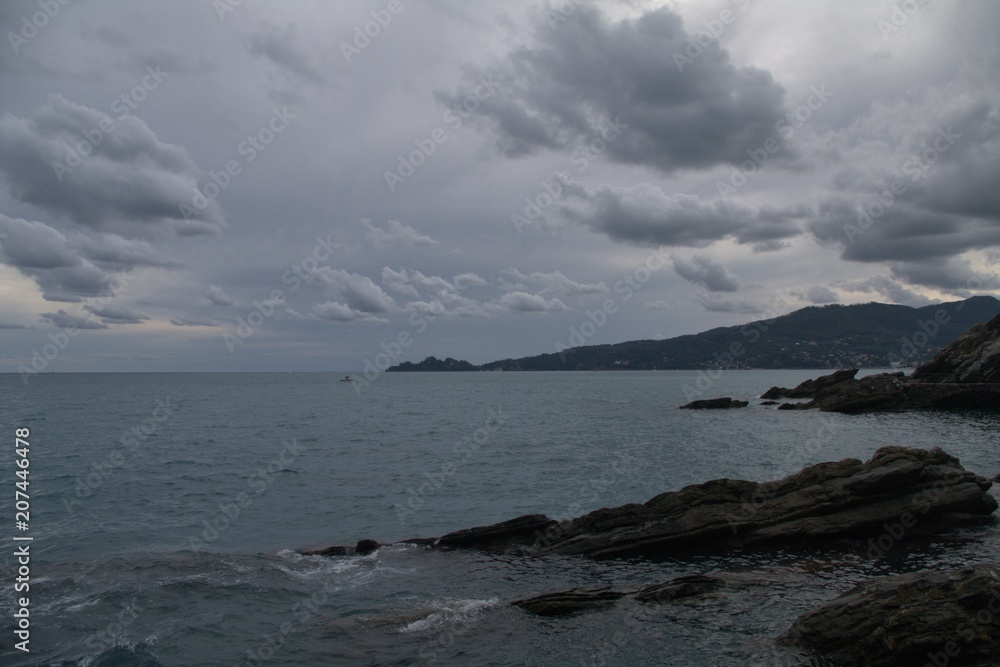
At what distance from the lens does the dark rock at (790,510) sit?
24.9 m

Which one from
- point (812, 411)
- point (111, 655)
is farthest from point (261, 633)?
point (812, 411)

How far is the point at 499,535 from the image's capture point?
2741 cm

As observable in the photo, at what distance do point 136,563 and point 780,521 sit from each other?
94.1ft

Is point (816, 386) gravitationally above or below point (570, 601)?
above

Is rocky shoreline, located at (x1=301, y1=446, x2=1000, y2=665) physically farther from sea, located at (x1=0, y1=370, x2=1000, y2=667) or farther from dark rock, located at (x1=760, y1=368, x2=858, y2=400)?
dark rock, located at (x1=760, y1=368, x2=858, y2=400)

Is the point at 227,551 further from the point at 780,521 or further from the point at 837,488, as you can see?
the point at 837,488

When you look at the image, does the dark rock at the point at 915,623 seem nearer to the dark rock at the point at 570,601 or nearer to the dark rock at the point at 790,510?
the dark rock at the point at 570,601

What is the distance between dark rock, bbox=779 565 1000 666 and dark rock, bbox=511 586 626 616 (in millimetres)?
5703

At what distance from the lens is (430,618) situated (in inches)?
752

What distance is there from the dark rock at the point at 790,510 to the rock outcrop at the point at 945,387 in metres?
61.0

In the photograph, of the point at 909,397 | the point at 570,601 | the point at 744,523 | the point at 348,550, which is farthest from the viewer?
the point at 909,397

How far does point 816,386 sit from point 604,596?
342ft

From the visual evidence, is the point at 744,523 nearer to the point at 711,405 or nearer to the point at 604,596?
the point at 604,596

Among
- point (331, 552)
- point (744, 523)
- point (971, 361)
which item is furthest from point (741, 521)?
point (971, 361)
